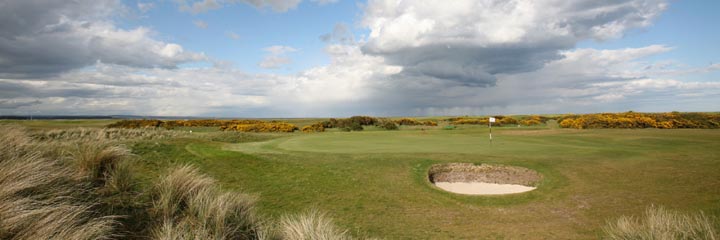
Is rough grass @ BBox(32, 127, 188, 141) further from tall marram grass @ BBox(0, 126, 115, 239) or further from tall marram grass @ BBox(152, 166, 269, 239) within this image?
tall marram grass @ BBox(0, 126, 115, 239)

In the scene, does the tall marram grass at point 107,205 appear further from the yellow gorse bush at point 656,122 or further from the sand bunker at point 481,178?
the yellow gorse bush at point 656,122

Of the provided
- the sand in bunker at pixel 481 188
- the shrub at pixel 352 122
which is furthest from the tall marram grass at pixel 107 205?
the shrub at pixel 352 122

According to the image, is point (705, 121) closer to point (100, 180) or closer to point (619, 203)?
point (619, 203)

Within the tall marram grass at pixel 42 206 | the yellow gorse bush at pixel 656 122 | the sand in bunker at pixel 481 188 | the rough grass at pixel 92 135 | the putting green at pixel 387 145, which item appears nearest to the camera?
the tall marram grass at pixel 42 206

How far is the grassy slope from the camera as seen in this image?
918 cm

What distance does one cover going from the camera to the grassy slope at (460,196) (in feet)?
30.1

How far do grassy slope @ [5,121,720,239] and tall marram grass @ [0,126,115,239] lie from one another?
216 inches

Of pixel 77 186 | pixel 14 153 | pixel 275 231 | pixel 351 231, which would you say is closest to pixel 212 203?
pixel 275 231

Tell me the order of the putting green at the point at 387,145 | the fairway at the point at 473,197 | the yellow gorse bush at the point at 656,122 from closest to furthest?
the fairway at the point at 473,197 < the putting green at the point at 387,145 < the yellow gorse bush at the point at 656,122

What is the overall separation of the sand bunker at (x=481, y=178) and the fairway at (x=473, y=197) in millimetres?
384

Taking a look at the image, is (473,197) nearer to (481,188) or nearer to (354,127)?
(481,188)

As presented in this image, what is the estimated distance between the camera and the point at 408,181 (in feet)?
40.8

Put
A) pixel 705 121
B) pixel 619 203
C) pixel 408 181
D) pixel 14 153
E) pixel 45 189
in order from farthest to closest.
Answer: pixel 705 121 → pixel 408 181 → pixel 619 203 → pixel 14 153 → pixel 45 189

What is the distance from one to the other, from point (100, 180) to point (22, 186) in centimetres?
220
